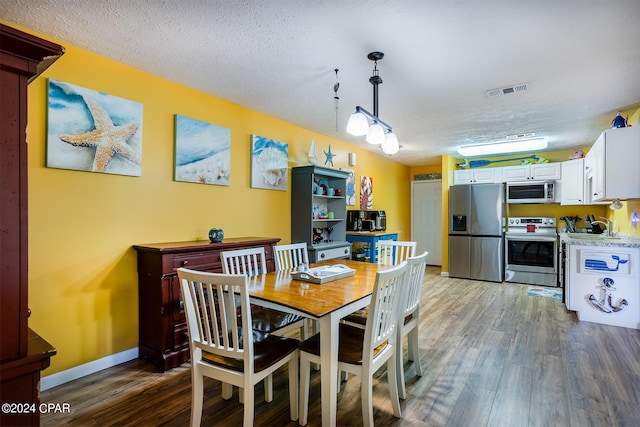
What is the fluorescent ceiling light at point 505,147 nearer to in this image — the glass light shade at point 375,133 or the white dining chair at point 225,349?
the glass light shade at point 375,133

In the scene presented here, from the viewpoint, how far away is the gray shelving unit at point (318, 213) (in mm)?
4023

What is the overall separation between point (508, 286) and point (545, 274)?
0.62 meters

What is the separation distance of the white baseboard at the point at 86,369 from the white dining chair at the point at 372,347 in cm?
165

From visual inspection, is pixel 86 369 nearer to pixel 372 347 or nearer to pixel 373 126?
pixel 372 347

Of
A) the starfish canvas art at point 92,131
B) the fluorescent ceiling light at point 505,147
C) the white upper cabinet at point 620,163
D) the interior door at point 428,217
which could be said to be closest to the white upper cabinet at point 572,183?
the fluorescent ceiling light at point 505,147

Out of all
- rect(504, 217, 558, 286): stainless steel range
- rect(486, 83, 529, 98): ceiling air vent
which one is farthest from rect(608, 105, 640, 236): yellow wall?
rect(486, 83, 529, 98): ceiling air vent

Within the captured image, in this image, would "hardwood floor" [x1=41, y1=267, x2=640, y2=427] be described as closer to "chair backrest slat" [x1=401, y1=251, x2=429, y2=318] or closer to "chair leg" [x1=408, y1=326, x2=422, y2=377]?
"chair leg" [x1=408, y1=326, x2=422, y2=377]

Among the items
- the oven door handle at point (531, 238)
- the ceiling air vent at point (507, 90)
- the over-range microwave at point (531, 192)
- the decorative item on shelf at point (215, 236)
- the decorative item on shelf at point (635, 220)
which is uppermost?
the ceiling air vent at point (507, 90)

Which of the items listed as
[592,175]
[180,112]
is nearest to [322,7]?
[180,112]

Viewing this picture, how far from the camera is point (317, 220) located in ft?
14.0

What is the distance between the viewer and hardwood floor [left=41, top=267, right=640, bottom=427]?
189cm

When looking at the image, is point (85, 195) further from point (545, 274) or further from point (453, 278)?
point (545, 274)

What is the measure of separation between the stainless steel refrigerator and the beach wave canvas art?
4369 millimetres

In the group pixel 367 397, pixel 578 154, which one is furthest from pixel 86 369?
pixel 578 154
